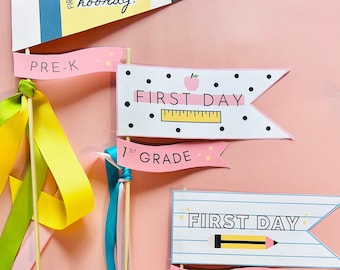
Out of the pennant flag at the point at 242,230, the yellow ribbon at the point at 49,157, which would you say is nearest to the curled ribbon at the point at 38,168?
the yellow ribbon at the point at 49,157

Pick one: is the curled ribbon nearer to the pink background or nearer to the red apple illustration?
the pink background

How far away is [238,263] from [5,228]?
12.2 inches

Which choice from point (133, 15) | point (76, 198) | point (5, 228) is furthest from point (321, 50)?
point (5, 228)

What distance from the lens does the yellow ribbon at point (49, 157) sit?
0.55 m

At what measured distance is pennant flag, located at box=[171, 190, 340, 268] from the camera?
1.87 ft

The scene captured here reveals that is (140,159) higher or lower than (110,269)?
higher

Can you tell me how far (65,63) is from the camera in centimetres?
57

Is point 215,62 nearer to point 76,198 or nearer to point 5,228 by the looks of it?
point 76,198

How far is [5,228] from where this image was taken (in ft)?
1.87

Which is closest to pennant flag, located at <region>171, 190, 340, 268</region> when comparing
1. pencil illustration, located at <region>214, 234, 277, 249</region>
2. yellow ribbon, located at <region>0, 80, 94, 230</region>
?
pencil illustration, located at <region>214, 234, 277, 249</region>

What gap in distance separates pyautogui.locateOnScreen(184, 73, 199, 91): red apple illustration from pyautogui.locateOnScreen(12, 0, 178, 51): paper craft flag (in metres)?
0.13

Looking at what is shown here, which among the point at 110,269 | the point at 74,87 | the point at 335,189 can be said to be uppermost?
the point at 74,87

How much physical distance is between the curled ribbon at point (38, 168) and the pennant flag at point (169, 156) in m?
0.06

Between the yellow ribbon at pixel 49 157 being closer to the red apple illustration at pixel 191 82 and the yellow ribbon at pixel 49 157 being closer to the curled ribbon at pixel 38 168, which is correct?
the curled ribbon at pixel 38 168
